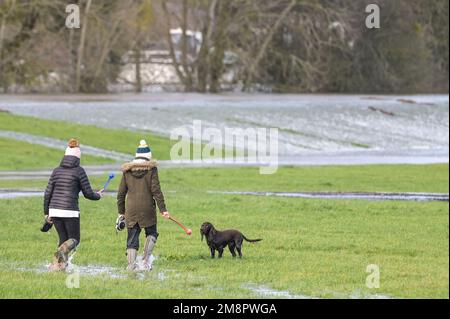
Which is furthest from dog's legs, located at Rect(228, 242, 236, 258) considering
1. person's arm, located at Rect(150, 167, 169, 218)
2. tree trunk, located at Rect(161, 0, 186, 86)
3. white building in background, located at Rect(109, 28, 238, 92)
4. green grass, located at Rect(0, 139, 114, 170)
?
tree trunk, located at Rect(161, 0, 186, 86)

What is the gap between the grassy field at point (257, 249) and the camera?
11.9 metres

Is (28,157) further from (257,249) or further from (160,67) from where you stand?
(160,67)

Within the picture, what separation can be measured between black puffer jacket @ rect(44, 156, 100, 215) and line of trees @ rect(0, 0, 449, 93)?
3595 centimetres

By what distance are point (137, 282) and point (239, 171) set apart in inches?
709

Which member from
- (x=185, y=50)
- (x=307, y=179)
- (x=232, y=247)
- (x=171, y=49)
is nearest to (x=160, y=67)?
(x=185, y=50)

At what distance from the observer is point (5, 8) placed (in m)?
48.2

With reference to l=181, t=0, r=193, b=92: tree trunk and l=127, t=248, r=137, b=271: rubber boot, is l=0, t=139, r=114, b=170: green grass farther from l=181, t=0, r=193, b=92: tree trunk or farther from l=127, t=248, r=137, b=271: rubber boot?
l=181, t=0, r=193, b=92: tree trunk

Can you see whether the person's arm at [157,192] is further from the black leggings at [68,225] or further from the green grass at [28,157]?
the green grass at [28,157]

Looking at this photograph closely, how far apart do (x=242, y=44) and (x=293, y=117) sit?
1028 centimetres

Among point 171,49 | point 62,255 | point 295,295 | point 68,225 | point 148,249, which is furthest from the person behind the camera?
point 171,49

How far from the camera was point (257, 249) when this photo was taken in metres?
15.4

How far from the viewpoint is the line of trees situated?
49.4m
